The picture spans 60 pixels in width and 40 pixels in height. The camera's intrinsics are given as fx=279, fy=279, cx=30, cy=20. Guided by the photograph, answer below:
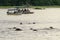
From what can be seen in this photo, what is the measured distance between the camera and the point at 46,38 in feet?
51.4

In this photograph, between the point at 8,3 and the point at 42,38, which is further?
the point at 8,3

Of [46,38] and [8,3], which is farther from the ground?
[46,38]

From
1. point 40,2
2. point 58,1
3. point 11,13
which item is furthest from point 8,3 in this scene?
point 11,13

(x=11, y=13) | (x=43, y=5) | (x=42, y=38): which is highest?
(x=42, y=38)

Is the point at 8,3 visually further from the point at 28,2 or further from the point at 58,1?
the point at 58,1

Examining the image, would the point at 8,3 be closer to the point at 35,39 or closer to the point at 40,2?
the point at 40,2

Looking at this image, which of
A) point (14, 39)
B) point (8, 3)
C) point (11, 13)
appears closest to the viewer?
point (14, 39)

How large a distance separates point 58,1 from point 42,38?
6241 cm

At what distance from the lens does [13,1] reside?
7475 cm

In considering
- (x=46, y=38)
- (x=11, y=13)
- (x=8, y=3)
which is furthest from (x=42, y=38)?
(x=8, y=3)

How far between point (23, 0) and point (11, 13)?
3230 cm

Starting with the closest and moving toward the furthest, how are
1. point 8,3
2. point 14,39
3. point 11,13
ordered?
point 14,39
point 11,13
point 8,3

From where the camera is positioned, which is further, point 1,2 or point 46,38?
point 1,2

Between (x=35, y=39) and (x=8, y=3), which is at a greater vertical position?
(x=35, y=39)
